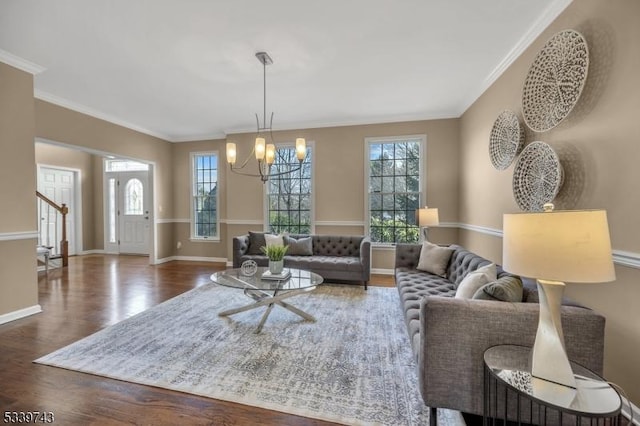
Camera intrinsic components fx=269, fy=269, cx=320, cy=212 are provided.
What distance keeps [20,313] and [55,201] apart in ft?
16.6

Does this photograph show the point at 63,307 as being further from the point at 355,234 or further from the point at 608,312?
the point at 608,312

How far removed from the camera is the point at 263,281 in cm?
300

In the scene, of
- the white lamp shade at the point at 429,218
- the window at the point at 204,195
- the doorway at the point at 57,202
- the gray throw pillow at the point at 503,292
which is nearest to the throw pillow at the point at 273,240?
the window at the point at 204,195

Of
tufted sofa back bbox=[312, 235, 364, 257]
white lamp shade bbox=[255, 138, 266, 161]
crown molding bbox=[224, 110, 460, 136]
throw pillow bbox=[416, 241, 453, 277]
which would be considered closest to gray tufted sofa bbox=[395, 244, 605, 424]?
throw pillow bbox=[416, 241, 453, 277]

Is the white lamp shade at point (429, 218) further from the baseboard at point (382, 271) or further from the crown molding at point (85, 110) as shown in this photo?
the crown molding at point (85, 110)

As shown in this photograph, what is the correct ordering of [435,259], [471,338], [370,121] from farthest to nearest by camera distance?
[370,121] → [435,259] → [471,338]

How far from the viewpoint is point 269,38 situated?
8.64 ft

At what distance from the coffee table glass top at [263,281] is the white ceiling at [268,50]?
2469mm

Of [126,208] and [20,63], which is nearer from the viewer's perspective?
[20,63]

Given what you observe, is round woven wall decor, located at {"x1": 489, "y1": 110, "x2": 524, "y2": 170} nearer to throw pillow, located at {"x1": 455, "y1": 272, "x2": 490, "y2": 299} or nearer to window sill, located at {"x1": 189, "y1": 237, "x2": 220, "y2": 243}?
throw pillow, located at {"x1": 455, "y1": 272, "x2": 490, "y2": 299}

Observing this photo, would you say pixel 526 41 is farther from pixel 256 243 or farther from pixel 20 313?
pixel 20 313

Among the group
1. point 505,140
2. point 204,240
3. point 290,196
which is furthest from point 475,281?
point 204,240

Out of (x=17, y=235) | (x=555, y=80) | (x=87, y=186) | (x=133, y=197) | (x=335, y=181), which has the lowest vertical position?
(x=17, y=235)

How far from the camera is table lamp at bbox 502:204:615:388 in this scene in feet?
3.52
